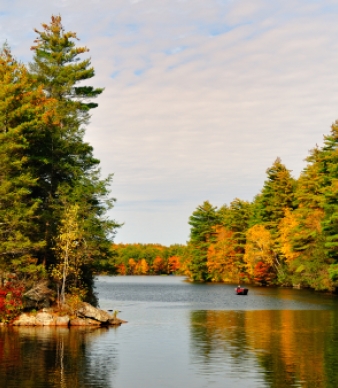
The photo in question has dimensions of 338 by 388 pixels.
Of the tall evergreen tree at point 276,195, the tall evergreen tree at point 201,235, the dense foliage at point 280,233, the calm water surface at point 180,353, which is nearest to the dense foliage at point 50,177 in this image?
the calm water surface at point 180,353

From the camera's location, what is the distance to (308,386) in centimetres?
2211

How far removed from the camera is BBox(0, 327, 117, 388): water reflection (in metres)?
23.0

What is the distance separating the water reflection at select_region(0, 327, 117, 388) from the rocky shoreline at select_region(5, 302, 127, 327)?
1531mm

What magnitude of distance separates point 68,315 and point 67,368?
1494 centimetres

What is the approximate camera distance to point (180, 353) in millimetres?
30250

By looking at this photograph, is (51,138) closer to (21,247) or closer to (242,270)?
(21,247)

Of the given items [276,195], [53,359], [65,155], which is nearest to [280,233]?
[276,195]

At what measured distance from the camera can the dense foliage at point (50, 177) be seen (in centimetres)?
4066

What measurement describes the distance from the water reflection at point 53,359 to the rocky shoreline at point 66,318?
5.02 feet

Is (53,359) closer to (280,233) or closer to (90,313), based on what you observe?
(90,313)

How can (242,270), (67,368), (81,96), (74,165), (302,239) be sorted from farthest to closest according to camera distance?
(242,270) < (302,239) < (81,96) < (74,165) < (67,368)

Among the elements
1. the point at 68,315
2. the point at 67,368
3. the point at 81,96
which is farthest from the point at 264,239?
the point at 67,368

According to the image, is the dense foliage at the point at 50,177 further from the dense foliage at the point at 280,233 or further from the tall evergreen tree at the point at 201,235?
the tall evergreen tree at the point at 201,235

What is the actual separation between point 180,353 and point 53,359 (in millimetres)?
→ 6927
